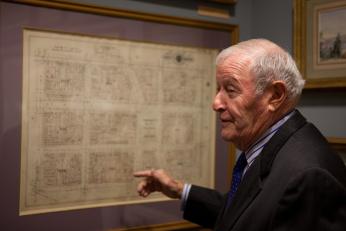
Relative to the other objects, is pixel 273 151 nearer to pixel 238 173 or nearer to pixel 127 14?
pixel 238 173

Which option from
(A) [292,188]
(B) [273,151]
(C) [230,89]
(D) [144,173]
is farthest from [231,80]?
(D) [144,173]

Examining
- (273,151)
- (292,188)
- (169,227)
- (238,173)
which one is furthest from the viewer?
(169,227)

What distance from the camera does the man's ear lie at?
0.93 m

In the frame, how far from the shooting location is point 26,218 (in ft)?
3.89

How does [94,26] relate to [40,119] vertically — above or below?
above

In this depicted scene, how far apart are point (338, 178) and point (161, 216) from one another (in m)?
0.73

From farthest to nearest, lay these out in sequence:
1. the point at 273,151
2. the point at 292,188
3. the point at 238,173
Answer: the point at 238,173 → the point at 273,151 → the point at 292,188

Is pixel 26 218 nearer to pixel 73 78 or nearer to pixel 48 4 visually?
pixel 73 78

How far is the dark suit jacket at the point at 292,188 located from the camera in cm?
77

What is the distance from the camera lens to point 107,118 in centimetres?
129

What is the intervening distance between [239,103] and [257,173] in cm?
17

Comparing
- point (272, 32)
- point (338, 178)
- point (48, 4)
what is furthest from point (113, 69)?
point (338, 178)

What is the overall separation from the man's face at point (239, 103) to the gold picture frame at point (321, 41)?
1.54 ft

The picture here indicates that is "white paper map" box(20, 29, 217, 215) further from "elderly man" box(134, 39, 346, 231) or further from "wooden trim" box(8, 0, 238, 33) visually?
"elderly man" box(134, 39, 346, 231)
